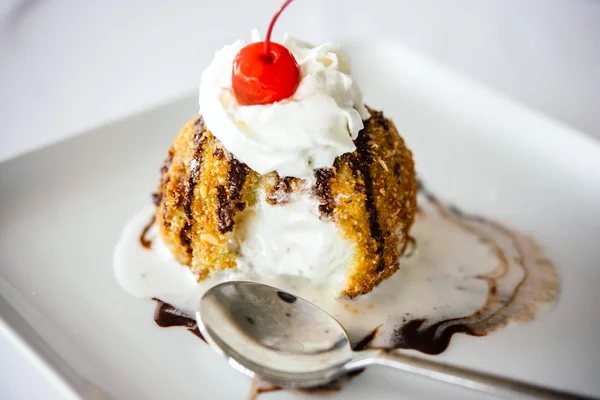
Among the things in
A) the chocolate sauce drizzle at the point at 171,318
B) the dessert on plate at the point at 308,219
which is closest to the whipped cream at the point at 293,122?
the dessert on plate at the point at 308,219

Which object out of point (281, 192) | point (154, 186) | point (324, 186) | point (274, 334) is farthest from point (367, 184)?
point (154, 186)

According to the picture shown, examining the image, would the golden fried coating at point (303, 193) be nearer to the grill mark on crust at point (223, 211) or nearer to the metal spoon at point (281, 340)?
the grill mark on crust at point (223, 211)

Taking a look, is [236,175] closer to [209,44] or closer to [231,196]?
[231,196]

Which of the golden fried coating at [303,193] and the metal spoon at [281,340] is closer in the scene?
the metal spoon at [281,340]

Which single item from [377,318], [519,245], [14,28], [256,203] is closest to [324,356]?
[377,318]

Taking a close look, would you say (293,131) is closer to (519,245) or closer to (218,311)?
(218,311)
